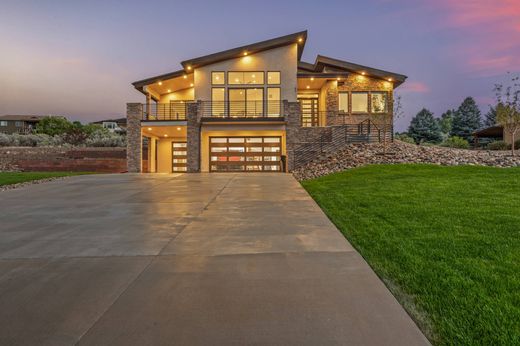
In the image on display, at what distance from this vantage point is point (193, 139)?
19.2 meters

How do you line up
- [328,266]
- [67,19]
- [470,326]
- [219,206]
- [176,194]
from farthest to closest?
[67,19] → [176,194] → [219,206] → [328,266] → [470,326]

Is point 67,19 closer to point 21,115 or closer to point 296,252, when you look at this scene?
point 296,252

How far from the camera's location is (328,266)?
3371 mm

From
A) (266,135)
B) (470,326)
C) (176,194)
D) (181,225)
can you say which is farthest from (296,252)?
(266,135)

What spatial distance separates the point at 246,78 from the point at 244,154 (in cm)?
528

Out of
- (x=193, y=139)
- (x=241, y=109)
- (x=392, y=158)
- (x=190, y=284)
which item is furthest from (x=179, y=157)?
(x=190, y=284)

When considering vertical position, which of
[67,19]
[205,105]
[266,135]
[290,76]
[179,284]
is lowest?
[179,284]

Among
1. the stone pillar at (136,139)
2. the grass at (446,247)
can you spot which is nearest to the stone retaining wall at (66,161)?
the stone pillar at (136,139)

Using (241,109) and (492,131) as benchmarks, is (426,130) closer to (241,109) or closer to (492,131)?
(492,131)

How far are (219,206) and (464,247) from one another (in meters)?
4.74

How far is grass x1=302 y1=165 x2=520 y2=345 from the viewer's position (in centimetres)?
223

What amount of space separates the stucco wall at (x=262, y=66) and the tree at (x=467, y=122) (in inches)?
1372

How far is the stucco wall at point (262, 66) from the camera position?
20.3m

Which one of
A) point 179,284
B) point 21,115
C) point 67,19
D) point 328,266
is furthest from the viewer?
point 21,115
